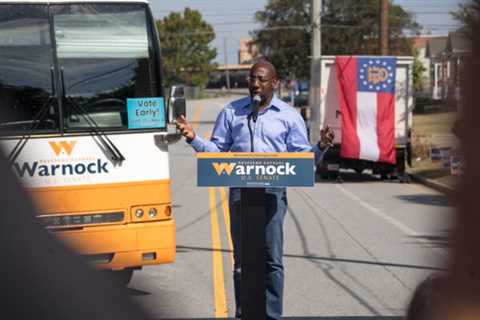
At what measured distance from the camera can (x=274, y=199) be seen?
193 inches

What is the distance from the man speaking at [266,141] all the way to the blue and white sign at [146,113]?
1.94 metres

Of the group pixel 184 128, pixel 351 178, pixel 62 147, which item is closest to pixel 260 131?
pixel 184 128

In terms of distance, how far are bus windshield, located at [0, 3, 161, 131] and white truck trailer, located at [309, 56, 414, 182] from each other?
41.5 ft

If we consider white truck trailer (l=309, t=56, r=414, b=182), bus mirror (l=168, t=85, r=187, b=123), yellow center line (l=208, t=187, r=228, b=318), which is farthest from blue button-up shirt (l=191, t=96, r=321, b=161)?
white truck trailer (l=309, t=56, r=414, b=182)

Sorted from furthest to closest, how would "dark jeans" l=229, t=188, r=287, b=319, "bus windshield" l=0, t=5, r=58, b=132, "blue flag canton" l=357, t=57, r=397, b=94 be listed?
"blue flag canton" l=357, t=57, r=397, b=94 < "bus windshield" l=0, t=5, r=58, b=132 < "dark jeans" l=229, t=188, r=287, b=319

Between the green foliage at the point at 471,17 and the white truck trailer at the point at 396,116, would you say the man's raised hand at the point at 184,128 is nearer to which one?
the green foliage at the point at 471,17

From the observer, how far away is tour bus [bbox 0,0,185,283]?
21.6 ft

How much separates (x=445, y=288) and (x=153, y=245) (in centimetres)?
565

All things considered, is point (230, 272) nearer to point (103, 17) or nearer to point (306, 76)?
point (103, 17)

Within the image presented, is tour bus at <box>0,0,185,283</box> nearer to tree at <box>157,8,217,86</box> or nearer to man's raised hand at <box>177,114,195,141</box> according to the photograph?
man's raised hand at <box>177,114,195,141</box>

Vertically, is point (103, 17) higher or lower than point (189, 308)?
higher

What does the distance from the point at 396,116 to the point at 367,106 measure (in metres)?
0.82

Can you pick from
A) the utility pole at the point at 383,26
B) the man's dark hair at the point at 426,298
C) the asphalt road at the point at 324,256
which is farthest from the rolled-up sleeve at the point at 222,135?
the utility pole at the point at 383,26

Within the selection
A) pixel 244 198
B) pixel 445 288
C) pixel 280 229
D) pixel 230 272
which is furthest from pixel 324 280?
pixel 445 288
